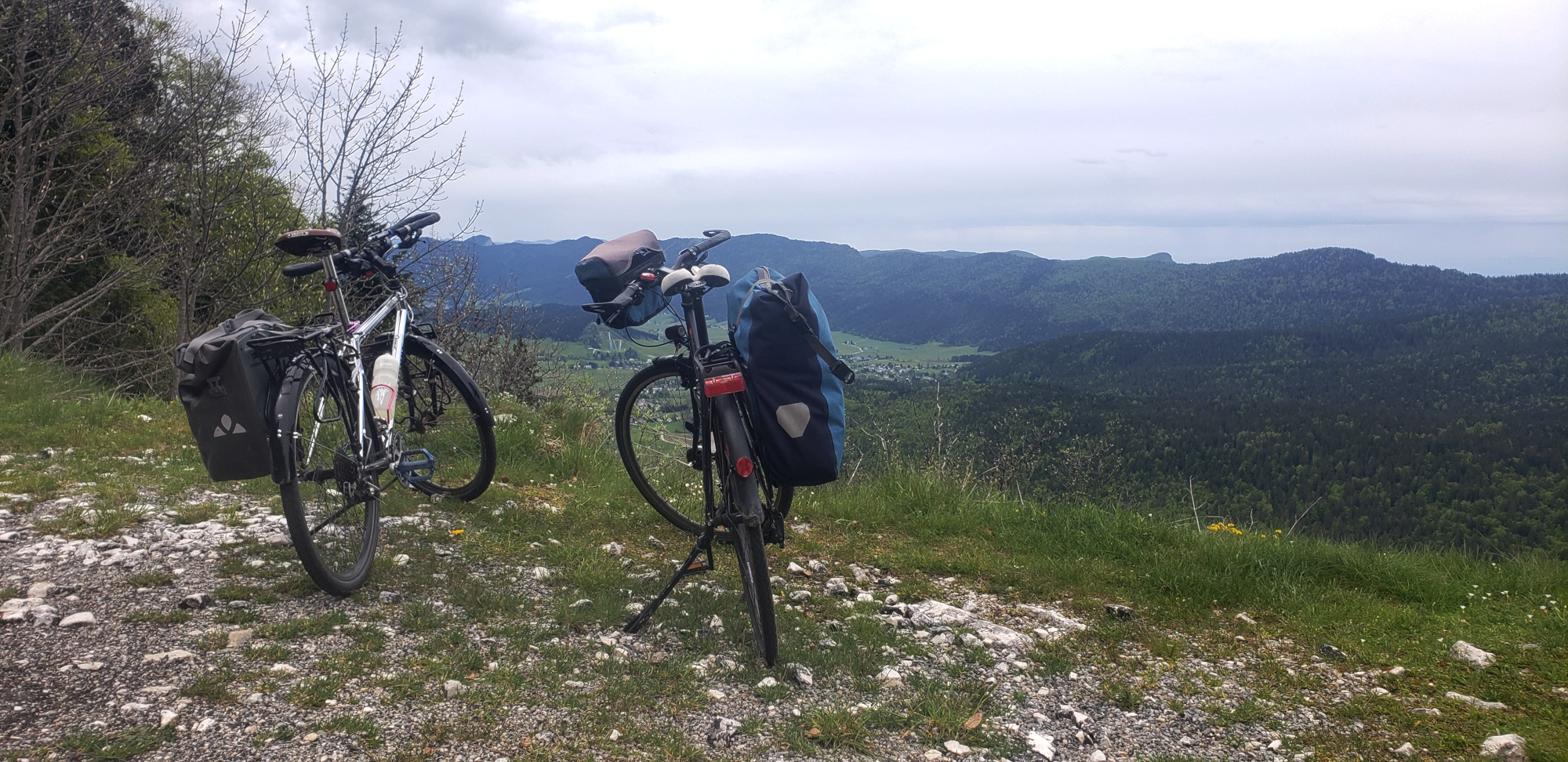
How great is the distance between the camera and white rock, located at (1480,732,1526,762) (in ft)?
8.70

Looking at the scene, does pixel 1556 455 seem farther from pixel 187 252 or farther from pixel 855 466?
pixel 187 252

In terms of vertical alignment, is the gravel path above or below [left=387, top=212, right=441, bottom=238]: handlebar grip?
below

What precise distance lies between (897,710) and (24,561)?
4.27m

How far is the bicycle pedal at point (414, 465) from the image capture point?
4.36 meters

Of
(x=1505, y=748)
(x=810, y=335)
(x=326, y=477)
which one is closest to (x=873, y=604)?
(x=810, y=335)

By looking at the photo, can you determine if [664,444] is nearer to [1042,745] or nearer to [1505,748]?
[1042,745]

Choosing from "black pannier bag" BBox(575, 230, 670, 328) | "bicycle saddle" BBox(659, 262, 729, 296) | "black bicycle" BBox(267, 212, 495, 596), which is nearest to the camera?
"black bicycle" BBox(267, 212, 495, 596)

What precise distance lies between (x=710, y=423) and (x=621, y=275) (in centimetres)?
95

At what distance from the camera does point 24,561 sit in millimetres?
3760

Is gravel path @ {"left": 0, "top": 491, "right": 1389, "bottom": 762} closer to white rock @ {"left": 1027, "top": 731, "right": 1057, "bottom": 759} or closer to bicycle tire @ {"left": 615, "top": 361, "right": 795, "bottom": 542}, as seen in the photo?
white rock @ {"left": 1027, "top": 731, "right": 1057, "bottom": 759}

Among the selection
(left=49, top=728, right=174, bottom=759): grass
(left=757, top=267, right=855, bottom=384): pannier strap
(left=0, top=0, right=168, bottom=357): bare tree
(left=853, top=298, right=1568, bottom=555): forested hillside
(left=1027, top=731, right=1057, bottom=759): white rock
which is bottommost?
(left=853, top=298, right=1568, bottom=555): forested hillside

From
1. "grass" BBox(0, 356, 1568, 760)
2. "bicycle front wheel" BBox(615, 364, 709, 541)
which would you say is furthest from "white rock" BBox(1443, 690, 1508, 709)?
"bicycle front wheel" BBox(615, 364, 709, 541)

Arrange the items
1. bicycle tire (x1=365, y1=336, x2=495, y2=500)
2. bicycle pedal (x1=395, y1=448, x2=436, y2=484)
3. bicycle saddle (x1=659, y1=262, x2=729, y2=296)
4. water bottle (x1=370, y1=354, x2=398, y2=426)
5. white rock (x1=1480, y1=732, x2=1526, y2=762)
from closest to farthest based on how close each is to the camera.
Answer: white rock (x1=1480, y1=732, x2=1526, y2=762), bicycle saddle (x1=659, y1=262, x2=729, y2=296), water bottle (x1=370, y1=354, x2=398, y2=426), bicycle pedal (x1=395, y1=448, x2=436, y2=484), bicycle tire (x1=365, y1=336, x2=495, y2=500)

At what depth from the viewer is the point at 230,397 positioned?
3.39 meters
